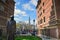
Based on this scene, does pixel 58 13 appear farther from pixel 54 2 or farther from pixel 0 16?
pixel 0 16

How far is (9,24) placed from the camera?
8094 mm

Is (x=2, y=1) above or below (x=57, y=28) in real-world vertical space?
above

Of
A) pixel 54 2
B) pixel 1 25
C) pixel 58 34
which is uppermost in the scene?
pixel 54 2

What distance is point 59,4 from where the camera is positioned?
26422 millimetres

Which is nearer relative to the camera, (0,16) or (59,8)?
(59,8)

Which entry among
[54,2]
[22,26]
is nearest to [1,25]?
[54,2]

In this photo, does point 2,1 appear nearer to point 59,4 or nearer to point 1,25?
point 1,25

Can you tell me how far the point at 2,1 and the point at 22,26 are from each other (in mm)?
64628

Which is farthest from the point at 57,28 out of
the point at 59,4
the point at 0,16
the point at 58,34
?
the point at 0,16

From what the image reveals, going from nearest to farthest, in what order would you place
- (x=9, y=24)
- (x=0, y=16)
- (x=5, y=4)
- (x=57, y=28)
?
(x=9, y=24), (x=57, y=28), (x=0, y=16), (x=5, y=4)

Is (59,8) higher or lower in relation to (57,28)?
higher

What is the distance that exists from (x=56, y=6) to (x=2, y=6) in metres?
15.4

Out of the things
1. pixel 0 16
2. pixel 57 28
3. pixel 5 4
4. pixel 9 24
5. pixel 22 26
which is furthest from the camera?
pixel 22 26

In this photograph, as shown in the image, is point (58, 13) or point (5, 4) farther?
point (5, 4)
